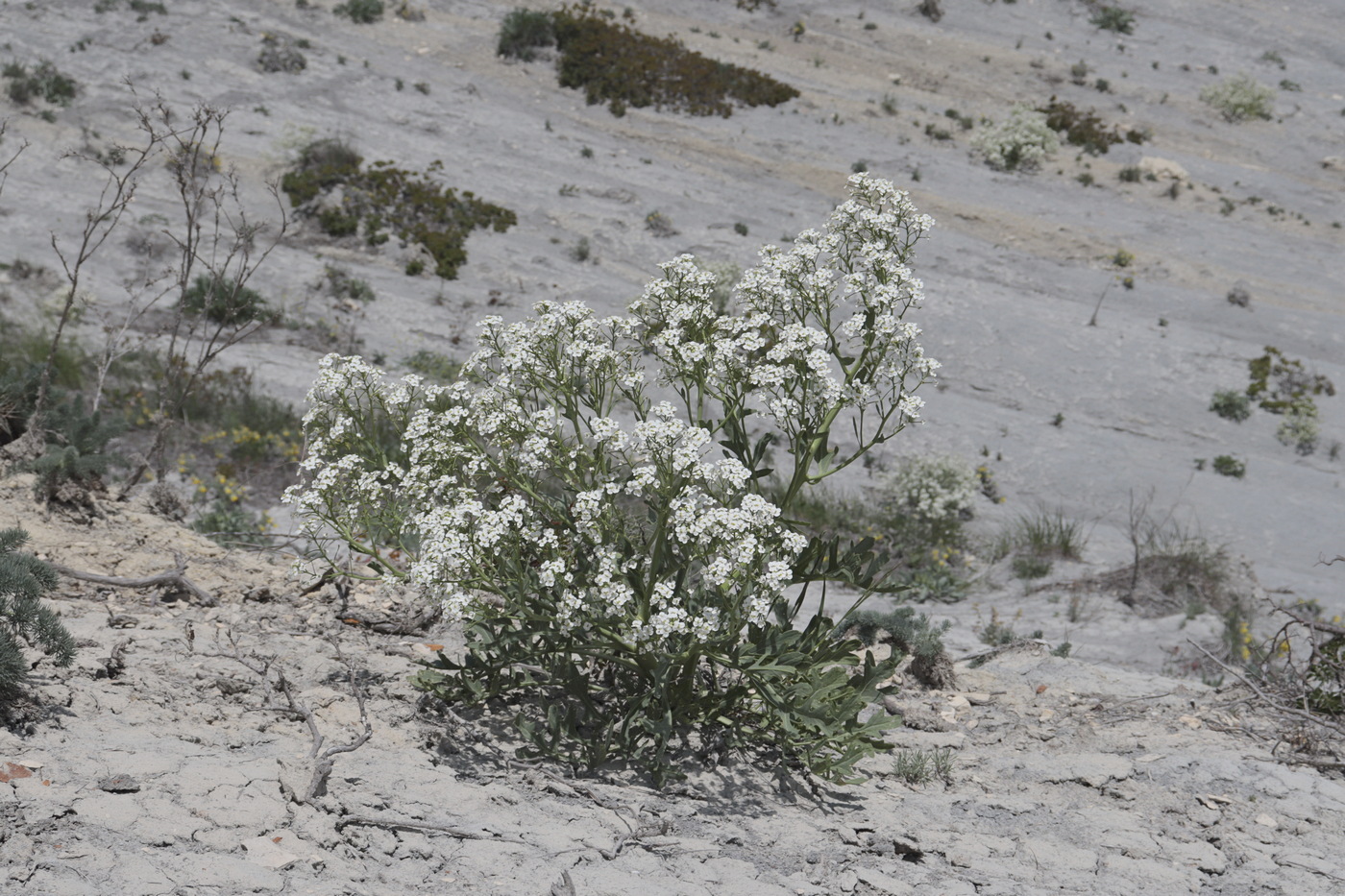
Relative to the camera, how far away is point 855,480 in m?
12.3

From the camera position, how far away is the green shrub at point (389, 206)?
15.8 metres

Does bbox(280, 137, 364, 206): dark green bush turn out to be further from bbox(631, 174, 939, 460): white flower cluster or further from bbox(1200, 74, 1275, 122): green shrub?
bbox(1200, 74, 1275, 122): green shrub

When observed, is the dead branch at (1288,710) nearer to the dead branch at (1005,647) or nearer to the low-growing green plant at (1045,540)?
the dead branch at (1005,647)

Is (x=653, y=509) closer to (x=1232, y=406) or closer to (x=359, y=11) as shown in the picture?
(x=1232, y=406)

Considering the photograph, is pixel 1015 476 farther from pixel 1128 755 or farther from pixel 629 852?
pixel 629 852

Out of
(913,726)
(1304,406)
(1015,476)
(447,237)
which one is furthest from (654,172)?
(913,726)

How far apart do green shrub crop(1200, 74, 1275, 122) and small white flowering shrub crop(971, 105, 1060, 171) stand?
7.32 meters

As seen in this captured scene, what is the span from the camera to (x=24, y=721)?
366cm

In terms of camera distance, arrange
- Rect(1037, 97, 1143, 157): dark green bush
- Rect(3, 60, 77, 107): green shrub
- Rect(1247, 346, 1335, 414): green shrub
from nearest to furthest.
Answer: Rect(1247, 346, 1335, 414): green shrub
Rect(3, 60, 77, 107): green shrub
Rect(1037, 97, 1143, 157): dark green bush

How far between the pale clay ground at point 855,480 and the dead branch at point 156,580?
7 cm

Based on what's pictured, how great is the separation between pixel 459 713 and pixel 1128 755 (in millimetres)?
3431

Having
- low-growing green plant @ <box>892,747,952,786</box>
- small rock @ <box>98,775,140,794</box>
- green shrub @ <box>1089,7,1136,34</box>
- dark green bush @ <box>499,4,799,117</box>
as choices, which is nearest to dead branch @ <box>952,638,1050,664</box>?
low-growing green plant @ <box>892,747,952,786</box>

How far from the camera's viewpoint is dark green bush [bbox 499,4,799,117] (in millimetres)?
22406

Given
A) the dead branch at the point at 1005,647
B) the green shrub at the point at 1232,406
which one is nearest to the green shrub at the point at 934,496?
the dead branch at the point at 1005,647
